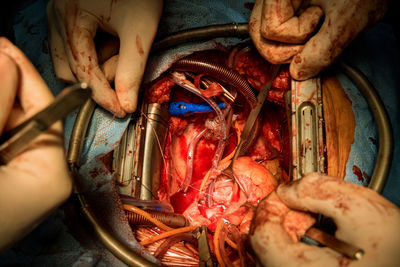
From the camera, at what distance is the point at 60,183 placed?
806 mm

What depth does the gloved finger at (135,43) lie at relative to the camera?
1271 mm

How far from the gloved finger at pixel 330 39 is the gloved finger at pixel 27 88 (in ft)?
3.66

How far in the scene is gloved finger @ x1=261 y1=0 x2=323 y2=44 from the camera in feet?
3.81

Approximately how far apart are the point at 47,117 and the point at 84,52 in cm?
67

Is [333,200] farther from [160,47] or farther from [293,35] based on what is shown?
[160,47]

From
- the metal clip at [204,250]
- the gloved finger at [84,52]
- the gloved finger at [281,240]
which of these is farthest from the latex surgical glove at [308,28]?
the metal clip at [204,250]

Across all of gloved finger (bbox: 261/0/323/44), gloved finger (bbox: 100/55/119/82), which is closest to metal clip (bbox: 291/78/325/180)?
gloved finger (bbox: 261/0/323/44)

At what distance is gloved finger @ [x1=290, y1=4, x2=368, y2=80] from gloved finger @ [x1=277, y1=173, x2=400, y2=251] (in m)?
0.58

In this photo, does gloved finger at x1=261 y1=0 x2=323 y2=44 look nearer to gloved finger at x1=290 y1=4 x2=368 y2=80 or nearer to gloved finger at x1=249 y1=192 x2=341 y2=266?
gloved finger at x1=290 y1=4 x2=368 y2=80

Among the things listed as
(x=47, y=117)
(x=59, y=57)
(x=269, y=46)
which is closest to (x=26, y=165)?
(x=47, y=117)

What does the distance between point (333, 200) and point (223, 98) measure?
116 cm

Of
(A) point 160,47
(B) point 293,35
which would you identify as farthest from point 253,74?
(A) point 160,47

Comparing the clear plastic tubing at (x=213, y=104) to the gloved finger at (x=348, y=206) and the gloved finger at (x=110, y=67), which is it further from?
the gloved finger at (x=348, y=206)

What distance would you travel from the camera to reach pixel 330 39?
1144mm
